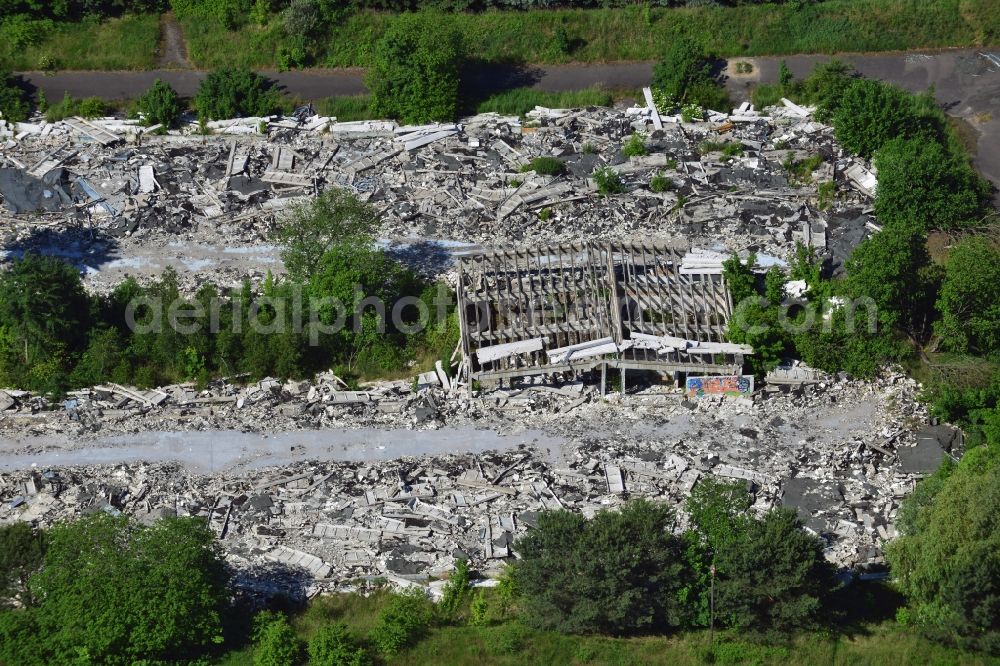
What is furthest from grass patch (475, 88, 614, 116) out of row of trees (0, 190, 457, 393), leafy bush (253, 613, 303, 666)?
leafy bush (253, 613, 303, 666)

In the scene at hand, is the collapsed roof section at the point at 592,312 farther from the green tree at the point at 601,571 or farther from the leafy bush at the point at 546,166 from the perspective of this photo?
the green tree at the point at 601,571

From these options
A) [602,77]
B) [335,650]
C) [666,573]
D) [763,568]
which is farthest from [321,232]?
[763,568]

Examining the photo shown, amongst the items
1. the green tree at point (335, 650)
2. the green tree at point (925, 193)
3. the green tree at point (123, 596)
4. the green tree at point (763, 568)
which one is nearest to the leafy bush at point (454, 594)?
the green tree at point (335, 650)

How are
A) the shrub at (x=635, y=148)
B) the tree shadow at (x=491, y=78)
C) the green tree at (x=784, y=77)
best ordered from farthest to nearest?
the tree shadow at (x=491, y=78) → the green tree at (x=784, y=77) → the shrub at (x=635, y=148)

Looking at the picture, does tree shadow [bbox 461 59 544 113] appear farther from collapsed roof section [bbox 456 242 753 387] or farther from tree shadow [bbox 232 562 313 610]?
tree shadow [bbox 232 562 313 610]

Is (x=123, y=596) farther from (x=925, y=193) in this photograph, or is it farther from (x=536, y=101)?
(x=925, y=193)

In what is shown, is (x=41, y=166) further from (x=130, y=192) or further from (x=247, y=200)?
(x=247, y=200)
